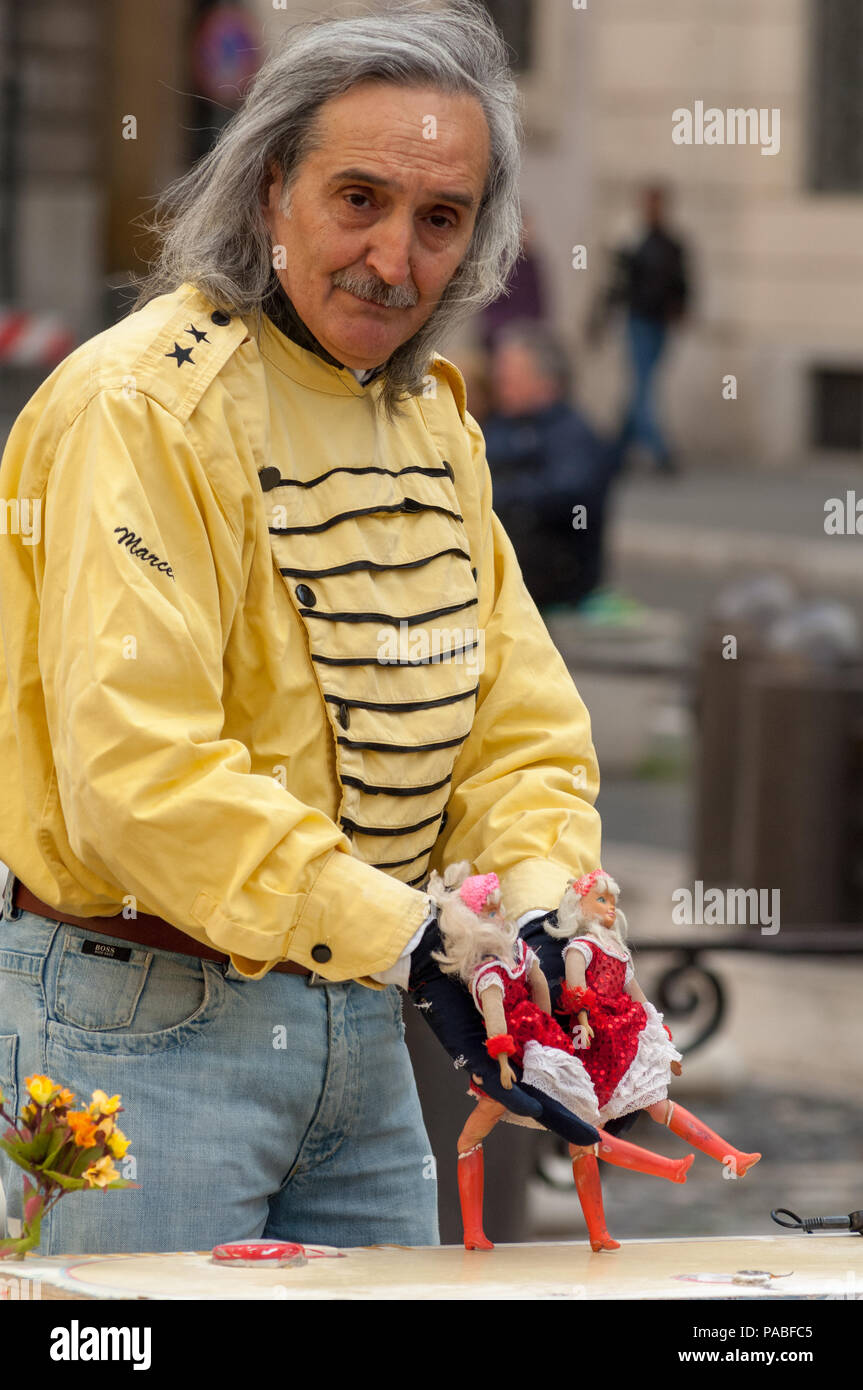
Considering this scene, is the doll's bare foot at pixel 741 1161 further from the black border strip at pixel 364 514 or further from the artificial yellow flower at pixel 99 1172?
the black border strip at pixel 364 514

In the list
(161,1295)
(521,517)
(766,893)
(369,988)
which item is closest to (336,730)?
(369,988)

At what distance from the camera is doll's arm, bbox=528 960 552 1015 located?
2316 millimetres

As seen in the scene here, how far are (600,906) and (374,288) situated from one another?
2.34ft

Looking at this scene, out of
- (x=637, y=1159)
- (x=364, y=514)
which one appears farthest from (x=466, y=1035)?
(x=364, y=514)

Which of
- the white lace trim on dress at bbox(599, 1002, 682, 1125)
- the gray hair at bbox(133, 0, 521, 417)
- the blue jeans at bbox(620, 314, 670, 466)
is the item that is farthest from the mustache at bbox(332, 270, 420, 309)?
the blue jeans at bbox(620, 314, 670, 466)

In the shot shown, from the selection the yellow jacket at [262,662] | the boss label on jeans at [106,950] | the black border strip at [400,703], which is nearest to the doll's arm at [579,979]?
the yellow jacket at [262,662]

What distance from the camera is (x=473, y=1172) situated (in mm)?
2420

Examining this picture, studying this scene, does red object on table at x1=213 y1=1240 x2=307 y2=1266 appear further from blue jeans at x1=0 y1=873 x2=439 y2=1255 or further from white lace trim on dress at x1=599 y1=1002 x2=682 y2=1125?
white lace trim on dress at x1=599 y1=1002 x2=682 y2=1125

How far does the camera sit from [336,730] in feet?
7.92

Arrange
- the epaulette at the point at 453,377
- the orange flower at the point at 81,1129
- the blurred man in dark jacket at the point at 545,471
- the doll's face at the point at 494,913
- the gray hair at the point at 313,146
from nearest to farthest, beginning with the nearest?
1. the orange flower at the point at 81,1129
2. the doll's face at the point at 494,913
3. the gray hair at the point at 313,146
4. the epaulette at the point at 453,377
5. the blurred man in dark jacket at the point at 545,471

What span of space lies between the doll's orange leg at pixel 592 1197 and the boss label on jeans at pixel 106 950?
0.52m

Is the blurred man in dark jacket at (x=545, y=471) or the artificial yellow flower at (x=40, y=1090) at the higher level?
the blurred man in dark jacket at (x=545, y=471)

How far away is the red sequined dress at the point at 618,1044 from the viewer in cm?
233

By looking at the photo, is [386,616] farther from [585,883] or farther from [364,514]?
[585,883]
